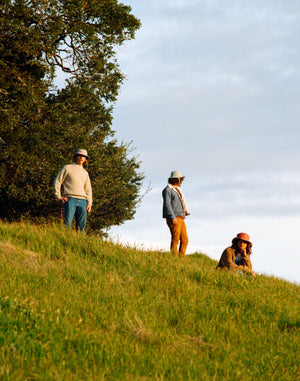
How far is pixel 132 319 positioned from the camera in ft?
17.5

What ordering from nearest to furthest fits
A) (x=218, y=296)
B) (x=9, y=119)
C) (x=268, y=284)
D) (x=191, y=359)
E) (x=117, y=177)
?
1. (x=191, y=359)
2. (x=218, y=296)
3. (x=268, y=284)
4. (x=9, y=119)
5. (x=117, y=177)

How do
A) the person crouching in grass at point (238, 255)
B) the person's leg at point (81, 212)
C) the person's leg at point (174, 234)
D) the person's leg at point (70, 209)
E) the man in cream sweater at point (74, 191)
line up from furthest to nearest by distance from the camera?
the person's leg at point (174, 234) < the person's leg at point (81, 212) < the man in cream sweater at point (74, 191) < the person's leg at point (70, 209) < the person crouching in grass at point (238, 255)

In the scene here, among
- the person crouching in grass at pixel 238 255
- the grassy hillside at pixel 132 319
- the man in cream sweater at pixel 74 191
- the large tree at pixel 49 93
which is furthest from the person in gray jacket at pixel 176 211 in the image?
the large tree at pixel 49 93

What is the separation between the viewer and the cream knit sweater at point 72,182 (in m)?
11.0

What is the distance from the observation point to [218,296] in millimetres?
7152

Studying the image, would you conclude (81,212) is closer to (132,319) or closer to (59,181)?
(59,181)

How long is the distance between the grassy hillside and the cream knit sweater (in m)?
2.43

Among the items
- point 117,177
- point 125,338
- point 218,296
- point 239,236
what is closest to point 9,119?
point 117,177

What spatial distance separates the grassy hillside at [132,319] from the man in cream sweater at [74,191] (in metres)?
2.30

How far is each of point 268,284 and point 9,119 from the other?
13.0m

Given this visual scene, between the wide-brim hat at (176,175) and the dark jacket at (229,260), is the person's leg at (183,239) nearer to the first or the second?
the wide-brim hat at (176,175)

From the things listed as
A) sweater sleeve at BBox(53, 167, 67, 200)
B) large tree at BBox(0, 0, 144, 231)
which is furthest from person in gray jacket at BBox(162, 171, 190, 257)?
large tree at BBox(0, 0, 144, 231)

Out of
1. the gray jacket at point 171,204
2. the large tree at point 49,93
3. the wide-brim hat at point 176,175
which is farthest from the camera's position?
the large tree at point 49,93

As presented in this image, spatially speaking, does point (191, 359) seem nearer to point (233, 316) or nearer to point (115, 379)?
point (115, 379)
